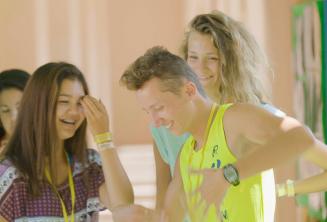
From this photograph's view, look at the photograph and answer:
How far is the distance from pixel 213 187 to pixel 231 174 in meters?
0.05

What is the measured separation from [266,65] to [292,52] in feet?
5.71

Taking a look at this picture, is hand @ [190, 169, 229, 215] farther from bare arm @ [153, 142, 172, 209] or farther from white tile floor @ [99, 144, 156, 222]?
white tile floor @ [99, 144, 156, 222]

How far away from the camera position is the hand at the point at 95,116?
2.07 metres

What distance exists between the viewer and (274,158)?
157 cm

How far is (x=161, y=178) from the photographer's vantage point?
2092 mm

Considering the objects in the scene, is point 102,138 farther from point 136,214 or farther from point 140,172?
point 140,172

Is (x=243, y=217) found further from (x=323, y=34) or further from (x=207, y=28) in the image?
(x=323, y=34)

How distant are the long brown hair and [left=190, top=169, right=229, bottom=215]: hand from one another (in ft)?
2.10

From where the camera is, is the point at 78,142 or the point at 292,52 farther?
the point at 292,52

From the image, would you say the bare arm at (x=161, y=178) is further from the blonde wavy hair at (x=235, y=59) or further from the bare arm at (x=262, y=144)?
→ the bare arm at (x=262, y=144)

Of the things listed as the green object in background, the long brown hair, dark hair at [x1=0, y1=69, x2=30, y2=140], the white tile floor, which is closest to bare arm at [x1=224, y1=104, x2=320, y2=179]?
the long brown hair

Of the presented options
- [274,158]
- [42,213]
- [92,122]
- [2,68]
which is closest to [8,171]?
[42,213]

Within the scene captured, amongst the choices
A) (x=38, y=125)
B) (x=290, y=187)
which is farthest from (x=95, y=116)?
(x=290, y=187)

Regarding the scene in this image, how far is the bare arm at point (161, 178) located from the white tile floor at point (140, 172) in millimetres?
1757
